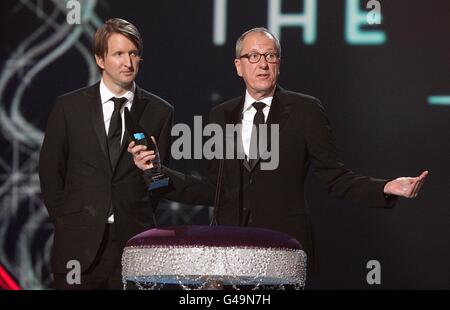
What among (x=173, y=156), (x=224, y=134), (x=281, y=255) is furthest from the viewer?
(x=173, y=156)

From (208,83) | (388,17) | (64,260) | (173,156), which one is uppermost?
(388,17)

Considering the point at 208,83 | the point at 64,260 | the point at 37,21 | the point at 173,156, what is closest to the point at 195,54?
the point at 208,83

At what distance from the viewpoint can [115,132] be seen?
3.97 meters

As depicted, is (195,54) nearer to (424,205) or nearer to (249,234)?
(424,205)

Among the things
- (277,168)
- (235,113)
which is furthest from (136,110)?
(277,168)

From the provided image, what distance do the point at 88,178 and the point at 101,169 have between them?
0.06 meters

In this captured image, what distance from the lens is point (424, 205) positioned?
457 cm

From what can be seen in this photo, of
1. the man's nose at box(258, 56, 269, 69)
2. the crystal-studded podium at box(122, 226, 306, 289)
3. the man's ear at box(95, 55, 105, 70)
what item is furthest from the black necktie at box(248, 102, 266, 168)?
the crystal-studded podium at box(122, 226, 306, 289)

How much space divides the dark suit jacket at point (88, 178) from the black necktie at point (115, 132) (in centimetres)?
2

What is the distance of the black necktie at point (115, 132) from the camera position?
3941 mm

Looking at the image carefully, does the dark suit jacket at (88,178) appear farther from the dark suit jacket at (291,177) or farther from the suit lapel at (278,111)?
the suit lapel at (278,111)

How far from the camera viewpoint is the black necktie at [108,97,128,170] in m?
3.94

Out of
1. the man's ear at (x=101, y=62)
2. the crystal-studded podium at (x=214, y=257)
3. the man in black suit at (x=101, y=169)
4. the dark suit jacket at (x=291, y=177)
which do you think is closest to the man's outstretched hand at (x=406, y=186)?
the dark suit jacket at (x=291, y=177)

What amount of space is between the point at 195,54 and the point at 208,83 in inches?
6.2
